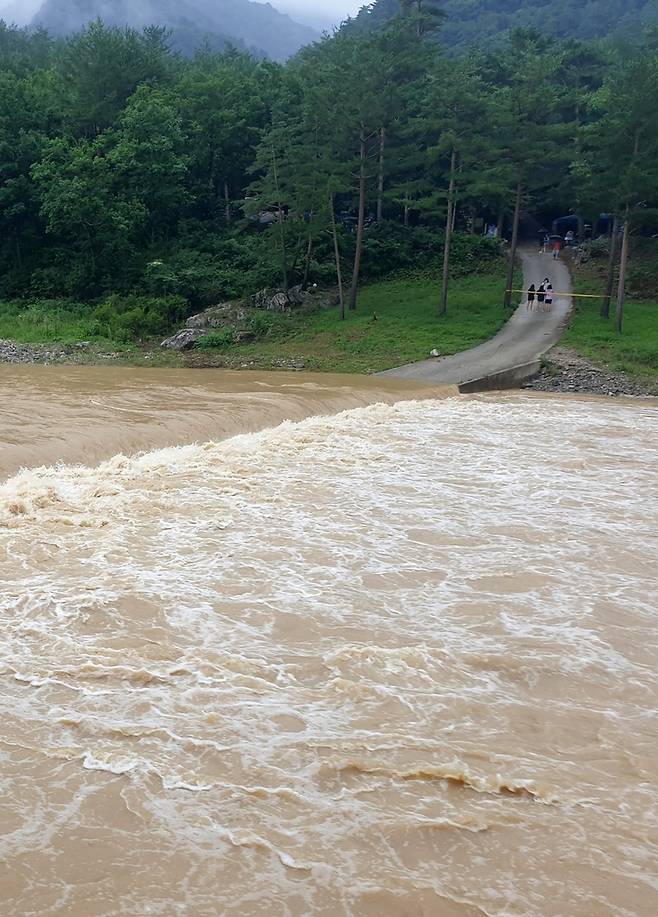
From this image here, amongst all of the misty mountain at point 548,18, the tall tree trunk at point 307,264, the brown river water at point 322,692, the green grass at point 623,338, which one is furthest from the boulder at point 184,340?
the misty mountain at point 548,18

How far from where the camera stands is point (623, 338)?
26.3 metres

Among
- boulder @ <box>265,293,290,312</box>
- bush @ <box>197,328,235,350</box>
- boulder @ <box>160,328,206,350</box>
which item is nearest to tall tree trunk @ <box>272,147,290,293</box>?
boulder @ <box>265,293,290,312</box>

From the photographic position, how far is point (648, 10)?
9856 centimetres

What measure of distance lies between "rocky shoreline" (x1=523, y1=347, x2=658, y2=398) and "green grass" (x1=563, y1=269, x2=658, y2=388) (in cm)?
46

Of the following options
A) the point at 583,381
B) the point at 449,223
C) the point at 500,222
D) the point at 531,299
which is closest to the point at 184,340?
the point at 449,223

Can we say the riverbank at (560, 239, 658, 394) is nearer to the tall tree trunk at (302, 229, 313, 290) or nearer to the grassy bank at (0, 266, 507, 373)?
the grassy bank at (0, 266, 507, 373)

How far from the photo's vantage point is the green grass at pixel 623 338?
23.7 meters

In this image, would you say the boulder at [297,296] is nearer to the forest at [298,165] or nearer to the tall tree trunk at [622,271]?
the forest at [298,165]

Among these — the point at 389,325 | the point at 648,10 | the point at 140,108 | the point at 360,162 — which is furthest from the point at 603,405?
the point at 648,10

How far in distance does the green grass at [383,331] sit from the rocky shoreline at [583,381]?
352 cm

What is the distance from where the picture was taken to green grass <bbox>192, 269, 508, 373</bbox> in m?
25.3

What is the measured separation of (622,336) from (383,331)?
326 inches

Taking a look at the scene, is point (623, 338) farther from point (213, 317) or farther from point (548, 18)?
point (548, 18)

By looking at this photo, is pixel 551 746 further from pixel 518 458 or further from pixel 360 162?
pixel 360 162
